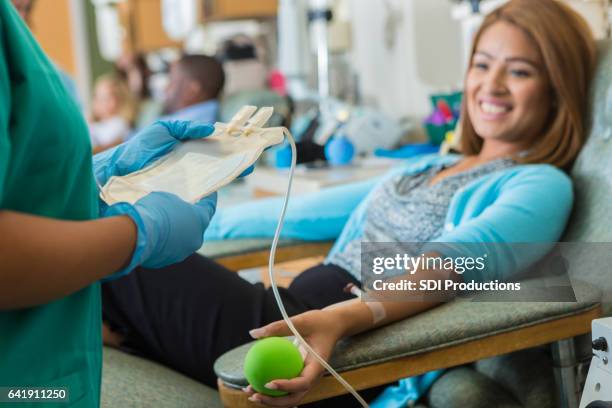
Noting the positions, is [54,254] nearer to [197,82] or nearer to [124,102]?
[197,82]

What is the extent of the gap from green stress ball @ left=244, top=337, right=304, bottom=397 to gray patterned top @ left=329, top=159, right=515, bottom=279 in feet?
1.85

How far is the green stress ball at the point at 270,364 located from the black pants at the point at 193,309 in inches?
11.9

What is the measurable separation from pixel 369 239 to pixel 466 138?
31cm

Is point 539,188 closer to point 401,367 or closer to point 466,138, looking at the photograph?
point 466,138

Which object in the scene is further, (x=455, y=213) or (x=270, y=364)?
(x=455, y=213)

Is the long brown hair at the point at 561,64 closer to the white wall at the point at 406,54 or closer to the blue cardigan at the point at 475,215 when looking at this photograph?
the blue cardigan at the point at 475,215

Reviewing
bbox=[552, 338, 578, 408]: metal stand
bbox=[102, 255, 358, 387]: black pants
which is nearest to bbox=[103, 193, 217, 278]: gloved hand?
bbox=[102, 255, 358, 387]: black pants

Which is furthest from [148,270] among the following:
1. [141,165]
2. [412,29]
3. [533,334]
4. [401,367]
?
[412,29]

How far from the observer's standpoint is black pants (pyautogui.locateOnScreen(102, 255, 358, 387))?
128 centimetres

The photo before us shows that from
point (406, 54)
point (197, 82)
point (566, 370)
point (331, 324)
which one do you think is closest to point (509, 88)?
point (566, 370)

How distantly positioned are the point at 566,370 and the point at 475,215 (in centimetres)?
34

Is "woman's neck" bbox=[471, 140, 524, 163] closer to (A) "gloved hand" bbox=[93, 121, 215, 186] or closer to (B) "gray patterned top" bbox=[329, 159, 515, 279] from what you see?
(B) "gray patterned top" bbox=[329, 159, 515, 279]

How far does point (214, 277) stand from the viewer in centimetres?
134

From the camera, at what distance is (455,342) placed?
3.53ft
